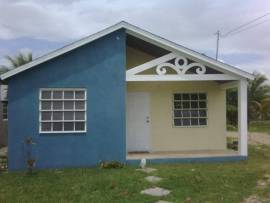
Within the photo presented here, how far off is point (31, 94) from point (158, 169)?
174 inches

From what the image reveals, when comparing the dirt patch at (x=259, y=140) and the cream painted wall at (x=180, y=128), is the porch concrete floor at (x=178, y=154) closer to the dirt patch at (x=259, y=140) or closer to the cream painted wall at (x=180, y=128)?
the cream painted wall at (x=180, y=128)

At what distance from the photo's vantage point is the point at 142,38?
1261 cm

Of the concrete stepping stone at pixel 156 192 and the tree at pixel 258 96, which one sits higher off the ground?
the tree at pixel 258 96

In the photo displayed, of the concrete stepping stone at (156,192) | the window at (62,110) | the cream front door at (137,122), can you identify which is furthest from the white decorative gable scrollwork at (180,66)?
the concrete stepping stone at (156,192)

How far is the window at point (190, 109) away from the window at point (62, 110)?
13.4 ft

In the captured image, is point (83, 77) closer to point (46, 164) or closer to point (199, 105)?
point (46, 164)

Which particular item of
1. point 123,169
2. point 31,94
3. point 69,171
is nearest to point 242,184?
point 123,169

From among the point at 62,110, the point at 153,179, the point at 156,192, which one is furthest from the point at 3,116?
the point at 156,192

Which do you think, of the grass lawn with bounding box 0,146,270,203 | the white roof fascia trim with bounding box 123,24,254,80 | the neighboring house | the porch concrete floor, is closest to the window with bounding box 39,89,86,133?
the grass lawn with bounding box 0,146,270,203

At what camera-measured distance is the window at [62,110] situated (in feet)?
39.5

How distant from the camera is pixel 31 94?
11.9 m

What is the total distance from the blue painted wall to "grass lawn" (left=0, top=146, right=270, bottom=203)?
0.71 m

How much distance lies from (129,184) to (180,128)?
230 inches

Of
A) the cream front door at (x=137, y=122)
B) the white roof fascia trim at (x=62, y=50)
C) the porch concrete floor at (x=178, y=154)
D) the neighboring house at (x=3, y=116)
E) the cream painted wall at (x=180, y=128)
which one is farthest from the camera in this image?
the neighboring house at (x=3, y=116)
